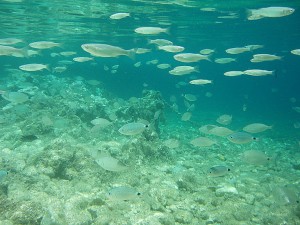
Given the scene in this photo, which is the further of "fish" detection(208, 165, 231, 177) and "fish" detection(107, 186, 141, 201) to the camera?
"fish" detection(208, 165, 231, 177)

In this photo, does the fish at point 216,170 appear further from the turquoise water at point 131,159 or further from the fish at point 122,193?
the fish at point 122,193

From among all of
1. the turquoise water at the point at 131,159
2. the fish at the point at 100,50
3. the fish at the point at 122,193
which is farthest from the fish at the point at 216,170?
the fish at the point at 100,50

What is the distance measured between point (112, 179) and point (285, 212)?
522cm

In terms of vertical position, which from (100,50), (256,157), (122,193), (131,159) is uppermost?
(100,50)

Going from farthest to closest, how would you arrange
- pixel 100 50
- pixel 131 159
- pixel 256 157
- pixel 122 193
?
pixel 131 159 < pixel 256 157 < pixel 100 50 < pixel 122 193

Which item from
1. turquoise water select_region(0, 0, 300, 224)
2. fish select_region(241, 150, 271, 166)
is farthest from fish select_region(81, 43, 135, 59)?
fish select_region(241, 150, 271, 166)

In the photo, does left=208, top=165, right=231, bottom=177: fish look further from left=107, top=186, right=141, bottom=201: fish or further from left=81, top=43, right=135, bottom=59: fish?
left=81, top=43, right=135, bottom=59: fish

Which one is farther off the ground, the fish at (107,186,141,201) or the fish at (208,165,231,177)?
the fish at (107,186,141,201)

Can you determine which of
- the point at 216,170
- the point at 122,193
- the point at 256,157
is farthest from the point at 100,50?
the point at 256,157

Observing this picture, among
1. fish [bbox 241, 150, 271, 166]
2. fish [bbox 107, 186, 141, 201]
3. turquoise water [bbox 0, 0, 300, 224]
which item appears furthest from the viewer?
fish [bbox 241, 150, 271, 166]

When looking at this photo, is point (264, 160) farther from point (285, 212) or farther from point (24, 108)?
point (24, 108)

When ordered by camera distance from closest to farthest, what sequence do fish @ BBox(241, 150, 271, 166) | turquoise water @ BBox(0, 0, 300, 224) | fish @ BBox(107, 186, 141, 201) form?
fish @ BBox(107, 186, 141, 201)
turquoise water @ BBox(0, 0, 300, 224)
fish @ BBox(241, 150, 271, 166)

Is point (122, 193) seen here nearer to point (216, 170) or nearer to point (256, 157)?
point (216, 170)

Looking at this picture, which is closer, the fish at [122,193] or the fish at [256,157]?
the fish at [122,193]
